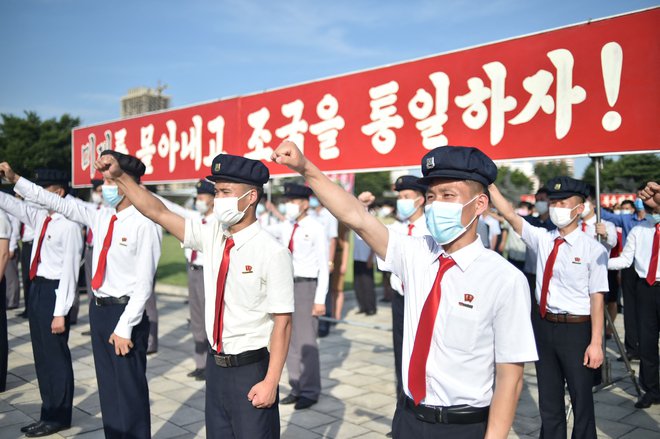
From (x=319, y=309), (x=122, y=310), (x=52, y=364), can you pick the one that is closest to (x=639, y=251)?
(x=319, y=309)

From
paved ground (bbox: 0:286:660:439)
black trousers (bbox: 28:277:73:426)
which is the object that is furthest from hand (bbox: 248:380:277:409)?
black trousers (bbox: 28:277:73:426)

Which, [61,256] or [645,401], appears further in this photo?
[645,401]

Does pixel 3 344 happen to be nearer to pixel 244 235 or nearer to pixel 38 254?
pixel 38 254

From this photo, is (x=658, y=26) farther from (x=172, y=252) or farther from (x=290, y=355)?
(x=172, y=252)

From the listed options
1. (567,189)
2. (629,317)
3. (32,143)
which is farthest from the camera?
(32,143)

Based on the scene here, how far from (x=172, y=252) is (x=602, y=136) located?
21.8 meters

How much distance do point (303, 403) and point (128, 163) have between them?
333 centimetres

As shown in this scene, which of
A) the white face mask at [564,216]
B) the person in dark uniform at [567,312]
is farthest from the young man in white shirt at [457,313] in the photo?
the white face mask at [564,216]

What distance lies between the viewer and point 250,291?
3.11 metres

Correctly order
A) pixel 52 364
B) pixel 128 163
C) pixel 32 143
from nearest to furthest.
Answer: pixel 128 163 → pixel 52 364 → pixel 32 143

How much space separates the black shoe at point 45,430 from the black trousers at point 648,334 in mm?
5746

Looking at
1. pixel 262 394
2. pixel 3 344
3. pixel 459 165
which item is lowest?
pixel 3 344

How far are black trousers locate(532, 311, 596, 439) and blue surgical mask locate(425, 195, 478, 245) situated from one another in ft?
7.96

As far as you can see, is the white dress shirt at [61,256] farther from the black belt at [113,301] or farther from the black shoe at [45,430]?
the black shoe at [45,430]
